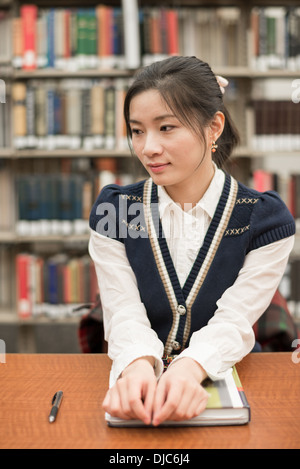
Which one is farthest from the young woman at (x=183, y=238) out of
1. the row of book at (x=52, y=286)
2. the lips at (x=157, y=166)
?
the row of book at (x=52, y=286)

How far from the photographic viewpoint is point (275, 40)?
249 cm

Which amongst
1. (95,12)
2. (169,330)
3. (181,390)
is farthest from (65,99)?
(181,390)

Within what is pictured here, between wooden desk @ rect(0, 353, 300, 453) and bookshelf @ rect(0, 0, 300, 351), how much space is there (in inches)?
65.6

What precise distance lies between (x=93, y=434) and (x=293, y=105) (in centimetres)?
217

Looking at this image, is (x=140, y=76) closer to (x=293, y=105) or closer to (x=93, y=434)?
(x=93, y=434)

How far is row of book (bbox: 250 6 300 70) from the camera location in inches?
97.3

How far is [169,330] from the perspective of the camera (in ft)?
3.40

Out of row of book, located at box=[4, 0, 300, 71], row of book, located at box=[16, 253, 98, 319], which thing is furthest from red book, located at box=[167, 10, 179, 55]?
row of book, located at box=[16, 253, 98, 319]

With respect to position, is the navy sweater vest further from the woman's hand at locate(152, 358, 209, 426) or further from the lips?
the woman's hand at locate(152, 358, 209, 426)

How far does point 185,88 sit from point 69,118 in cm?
165

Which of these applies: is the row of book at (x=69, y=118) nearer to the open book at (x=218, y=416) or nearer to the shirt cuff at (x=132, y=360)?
the shirt cuff at (x=132, y=360)

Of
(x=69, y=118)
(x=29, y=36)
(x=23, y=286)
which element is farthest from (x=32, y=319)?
(x=29, y=36)

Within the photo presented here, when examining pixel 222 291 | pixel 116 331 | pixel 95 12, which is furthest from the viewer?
pixel 95 12

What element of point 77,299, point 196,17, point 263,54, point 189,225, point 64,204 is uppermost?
point 196,17
